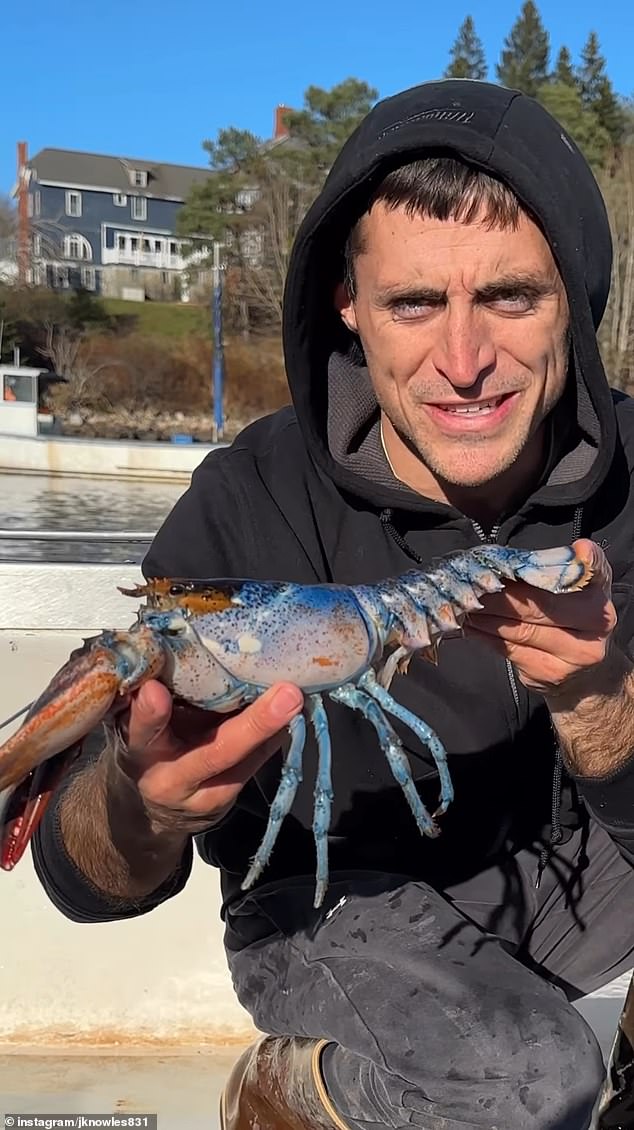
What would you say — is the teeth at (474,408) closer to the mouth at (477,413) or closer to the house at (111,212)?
the mouth at (477,413)

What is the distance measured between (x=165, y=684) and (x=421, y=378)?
972 mm

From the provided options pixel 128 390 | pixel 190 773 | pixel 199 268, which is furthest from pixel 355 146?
pixel 199 268

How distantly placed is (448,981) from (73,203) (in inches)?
2662

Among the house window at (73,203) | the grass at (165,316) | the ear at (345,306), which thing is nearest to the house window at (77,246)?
the house window at (73,203)

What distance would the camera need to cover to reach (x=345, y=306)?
2646 millimetres

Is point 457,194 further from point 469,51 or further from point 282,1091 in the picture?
point 469,51

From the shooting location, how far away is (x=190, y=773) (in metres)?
1.84

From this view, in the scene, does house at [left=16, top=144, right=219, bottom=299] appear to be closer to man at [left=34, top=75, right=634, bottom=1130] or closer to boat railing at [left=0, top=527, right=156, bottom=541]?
boat railing at [left=0, top=527, right=156, bottom=541]

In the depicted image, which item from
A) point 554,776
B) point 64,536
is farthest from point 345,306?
point 64,536

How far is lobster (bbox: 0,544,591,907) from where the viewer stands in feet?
5.47

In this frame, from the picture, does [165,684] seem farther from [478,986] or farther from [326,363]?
[326,363]

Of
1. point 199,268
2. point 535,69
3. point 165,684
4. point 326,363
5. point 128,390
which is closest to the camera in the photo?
point 165,684

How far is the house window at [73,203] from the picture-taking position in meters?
63.5

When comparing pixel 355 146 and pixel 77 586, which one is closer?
pixel 355 146
